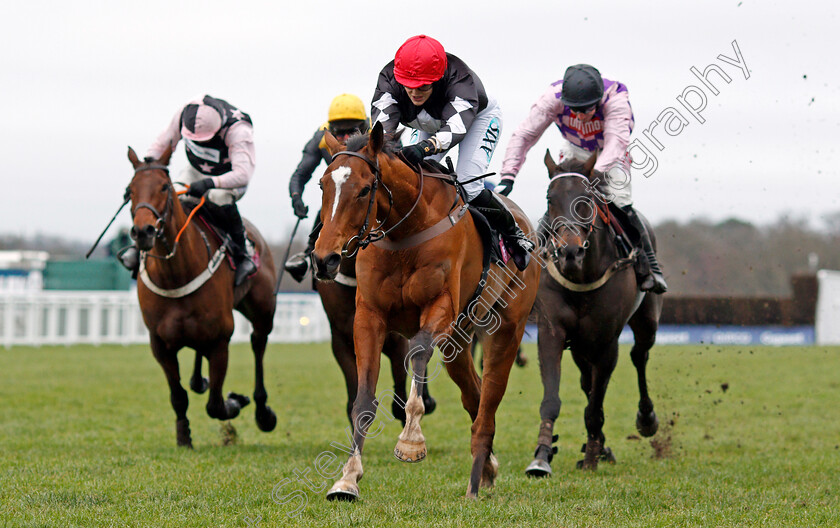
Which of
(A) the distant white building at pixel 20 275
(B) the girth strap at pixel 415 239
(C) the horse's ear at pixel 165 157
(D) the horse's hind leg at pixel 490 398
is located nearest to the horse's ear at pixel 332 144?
(B) the girth strap at pixel 415 239

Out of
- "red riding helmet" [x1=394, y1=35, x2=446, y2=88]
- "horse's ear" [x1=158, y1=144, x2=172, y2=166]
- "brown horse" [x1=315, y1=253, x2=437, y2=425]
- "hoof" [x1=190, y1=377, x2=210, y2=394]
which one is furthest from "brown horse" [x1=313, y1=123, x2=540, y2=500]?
"hoof" [x1=190, y1=377, x2=210, y2=394]

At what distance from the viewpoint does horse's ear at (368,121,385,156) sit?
14.2ft

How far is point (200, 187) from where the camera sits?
7527 millimetres

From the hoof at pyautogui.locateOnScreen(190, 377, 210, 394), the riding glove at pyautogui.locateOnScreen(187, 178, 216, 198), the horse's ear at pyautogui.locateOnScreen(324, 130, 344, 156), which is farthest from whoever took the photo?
the hoof at pyautogui.locateOnScreen(190, 377, 210, 394)

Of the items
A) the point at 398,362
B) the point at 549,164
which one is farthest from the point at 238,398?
the point at 549,164

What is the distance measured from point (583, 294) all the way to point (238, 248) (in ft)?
9.97

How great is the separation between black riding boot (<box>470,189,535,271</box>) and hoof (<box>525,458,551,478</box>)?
4.24 feet

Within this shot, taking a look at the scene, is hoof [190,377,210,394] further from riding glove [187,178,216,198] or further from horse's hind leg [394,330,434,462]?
horse's hind leg [394,330,434,462]

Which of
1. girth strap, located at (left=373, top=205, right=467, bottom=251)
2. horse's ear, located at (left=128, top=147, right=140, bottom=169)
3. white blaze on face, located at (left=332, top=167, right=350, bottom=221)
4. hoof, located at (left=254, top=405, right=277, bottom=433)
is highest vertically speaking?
horse's ear, located at (left=128, top=147, right=140, bottom=169)

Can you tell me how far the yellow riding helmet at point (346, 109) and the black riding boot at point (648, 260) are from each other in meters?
2.17

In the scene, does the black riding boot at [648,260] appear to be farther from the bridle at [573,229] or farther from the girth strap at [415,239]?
the girth strap at [415,239]

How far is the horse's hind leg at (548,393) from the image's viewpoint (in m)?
5.94

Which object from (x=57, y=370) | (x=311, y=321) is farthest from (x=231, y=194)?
(x=311, y=321)

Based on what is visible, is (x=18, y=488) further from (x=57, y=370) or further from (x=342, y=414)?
(x=57, y=370)
